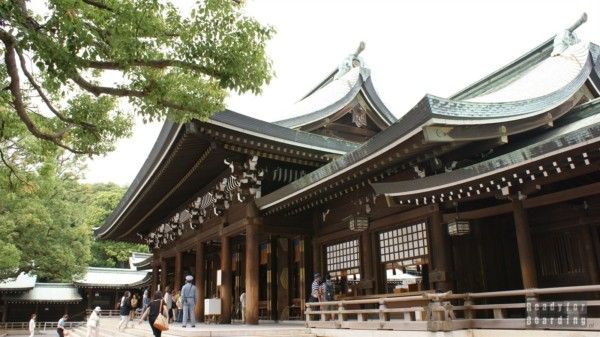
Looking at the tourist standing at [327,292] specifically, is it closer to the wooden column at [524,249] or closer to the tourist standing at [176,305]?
the wooden column at [524,249]

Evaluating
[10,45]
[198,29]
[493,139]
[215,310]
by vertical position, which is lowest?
[215,310]

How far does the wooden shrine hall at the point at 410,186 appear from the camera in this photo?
9.10 m

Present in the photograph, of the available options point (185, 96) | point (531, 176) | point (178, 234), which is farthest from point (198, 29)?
point (178, 234)

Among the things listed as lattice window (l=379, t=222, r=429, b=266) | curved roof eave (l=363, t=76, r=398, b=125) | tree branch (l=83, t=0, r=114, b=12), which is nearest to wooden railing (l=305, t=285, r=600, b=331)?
lattice window (l=379, t=222, r=429, b=266)

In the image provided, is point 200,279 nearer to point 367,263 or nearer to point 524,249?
point 367,263

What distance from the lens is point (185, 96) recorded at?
912cm

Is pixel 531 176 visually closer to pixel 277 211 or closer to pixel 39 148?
pixel 277 211

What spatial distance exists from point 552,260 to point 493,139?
2.97 m

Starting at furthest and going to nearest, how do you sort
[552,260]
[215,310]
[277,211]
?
[215,310]
[277,211]
[552,260]

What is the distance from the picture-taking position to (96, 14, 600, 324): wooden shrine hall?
910cm

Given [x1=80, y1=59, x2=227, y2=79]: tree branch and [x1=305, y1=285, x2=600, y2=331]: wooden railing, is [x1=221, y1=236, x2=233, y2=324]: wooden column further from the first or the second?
[x1=80, y1=59, x2=227, y2=79]: tree branch

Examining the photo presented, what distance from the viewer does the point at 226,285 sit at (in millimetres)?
15648

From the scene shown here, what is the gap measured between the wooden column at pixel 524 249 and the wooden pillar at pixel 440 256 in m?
1.70

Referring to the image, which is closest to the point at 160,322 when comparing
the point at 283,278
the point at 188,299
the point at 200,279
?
the point at 188,299
